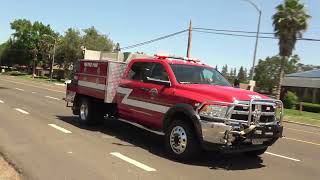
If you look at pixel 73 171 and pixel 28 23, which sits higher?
pixel 28 23

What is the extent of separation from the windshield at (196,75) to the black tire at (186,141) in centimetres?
102

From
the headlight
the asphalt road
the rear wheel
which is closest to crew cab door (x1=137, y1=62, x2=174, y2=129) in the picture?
the asphalt road

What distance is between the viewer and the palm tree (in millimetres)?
44062

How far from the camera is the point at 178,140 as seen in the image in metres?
9.84

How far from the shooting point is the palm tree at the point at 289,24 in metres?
44.1

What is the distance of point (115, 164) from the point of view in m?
9.00

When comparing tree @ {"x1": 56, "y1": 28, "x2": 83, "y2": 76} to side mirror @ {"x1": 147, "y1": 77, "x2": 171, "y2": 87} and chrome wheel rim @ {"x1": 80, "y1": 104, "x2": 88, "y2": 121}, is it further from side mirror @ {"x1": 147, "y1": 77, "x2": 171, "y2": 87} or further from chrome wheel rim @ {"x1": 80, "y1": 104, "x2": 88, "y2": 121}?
side mirror @ {"x1": 147, "y1": 77, "x2": 171, "y2": 87}

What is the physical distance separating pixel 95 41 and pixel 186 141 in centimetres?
7612

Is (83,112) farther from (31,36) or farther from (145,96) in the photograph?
(31,36)

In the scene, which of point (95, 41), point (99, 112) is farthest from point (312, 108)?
point (95, 41)

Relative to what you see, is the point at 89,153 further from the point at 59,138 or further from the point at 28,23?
the point at 28,23

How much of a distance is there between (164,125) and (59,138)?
275 cm

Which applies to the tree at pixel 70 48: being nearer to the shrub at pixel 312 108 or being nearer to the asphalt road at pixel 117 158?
the shrub at pixel 312 108

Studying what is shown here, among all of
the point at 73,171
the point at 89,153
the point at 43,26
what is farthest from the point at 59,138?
the point at 43,26
